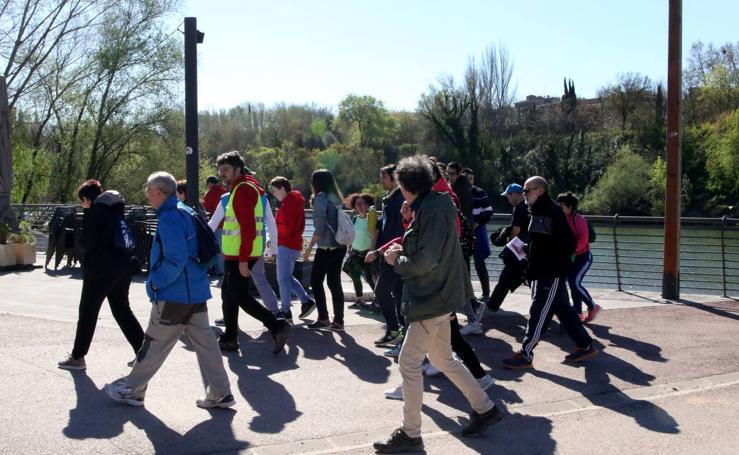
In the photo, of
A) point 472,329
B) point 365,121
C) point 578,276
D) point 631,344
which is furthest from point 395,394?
point 365,121

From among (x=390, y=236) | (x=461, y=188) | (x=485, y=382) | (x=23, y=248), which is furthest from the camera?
(x=23, y=248)

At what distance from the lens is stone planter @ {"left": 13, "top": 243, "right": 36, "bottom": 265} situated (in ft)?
46.3

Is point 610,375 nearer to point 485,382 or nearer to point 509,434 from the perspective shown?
point 485,382

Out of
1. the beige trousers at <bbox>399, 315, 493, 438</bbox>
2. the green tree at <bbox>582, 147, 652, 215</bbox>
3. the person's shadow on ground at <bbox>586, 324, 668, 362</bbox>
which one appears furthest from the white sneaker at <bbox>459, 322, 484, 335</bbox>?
the green tree at <bbox>582, 147, 652, 215</bbox>

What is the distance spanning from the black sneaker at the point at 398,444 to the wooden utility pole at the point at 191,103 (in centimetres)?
630

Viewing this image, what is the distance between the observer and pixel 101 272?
245 inches

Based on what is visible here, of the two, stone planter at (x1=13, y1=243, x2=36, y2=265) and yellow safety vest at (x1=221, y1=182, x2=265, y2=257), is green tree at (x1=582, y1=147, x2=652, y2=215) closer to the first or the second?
stone planter at (x1=13, y1=243, x2=36, y2=265)

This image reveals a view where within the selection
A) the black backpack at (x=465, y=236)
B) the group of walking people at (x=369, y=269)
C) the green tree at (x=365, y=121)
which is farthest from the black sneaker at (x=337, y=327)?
the green tree at (x=365, y=121)

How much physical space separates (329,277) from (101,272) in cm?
278

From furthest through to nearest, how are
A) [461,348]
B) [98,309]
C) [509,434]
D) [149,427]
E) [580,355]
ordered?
[580,355] < [98,309] < [461,348] < [509,434] < [149,427]

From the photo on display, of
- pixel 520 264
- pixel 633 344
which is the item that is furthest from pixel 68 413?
pixel 633 344

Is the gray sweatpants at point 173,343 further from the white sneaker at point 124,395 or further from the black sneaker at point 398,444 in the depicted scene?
the black sneaker at point 398,444

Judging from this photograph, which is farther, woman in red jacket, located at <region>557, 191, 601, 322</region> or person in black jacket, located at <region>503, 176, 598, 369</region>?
woman in red jacket, located at <region>557, 191, 601, 322</region>

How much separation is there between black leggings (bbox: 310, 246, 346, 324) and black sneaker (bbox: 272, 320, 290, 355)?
129 cm
